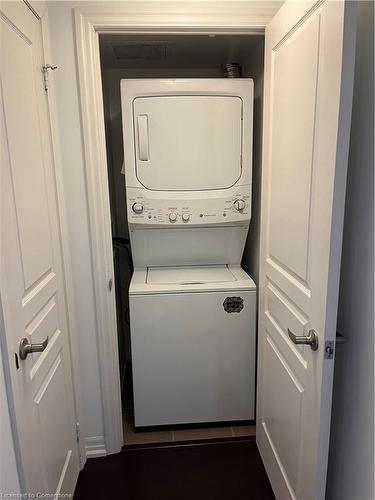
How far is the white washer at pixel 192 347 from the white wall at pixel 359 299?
0.79 m

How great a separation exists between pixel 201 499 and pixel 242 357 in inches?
27.1

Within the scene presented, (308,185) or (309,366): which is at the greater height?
(308,185)

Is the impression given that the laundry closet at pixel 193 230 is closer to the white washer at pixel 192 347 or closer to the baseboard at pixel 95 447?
the white washer at pixel 192 347

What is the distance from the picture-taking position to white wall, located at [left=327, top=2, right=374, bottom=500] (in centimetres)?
101

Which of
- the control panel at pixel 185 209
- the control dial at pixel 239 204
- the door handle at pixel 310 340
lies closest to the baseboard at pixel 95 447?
the control panel at pixel 185 209

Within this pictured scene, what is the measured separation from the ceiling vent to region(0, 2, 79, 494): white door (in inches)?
29.1

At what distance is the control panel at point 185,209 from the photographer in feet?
6.35

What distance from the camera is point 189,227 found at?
6.76 ft

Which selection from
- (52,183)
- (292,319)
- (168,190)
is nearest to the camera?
(292,319)

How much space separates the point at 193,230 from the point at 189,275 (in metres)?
0.26

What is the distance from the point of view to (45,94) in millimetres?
1393

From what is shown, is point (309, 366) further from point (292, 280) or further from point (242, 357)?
point (242, 357)

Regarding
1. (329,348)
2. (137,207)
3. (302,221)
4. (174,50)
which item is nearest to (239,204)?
(137,207)

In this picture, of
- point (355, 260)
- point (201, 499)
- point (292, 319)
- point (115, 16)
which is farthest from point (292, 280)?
point (115, 16)
